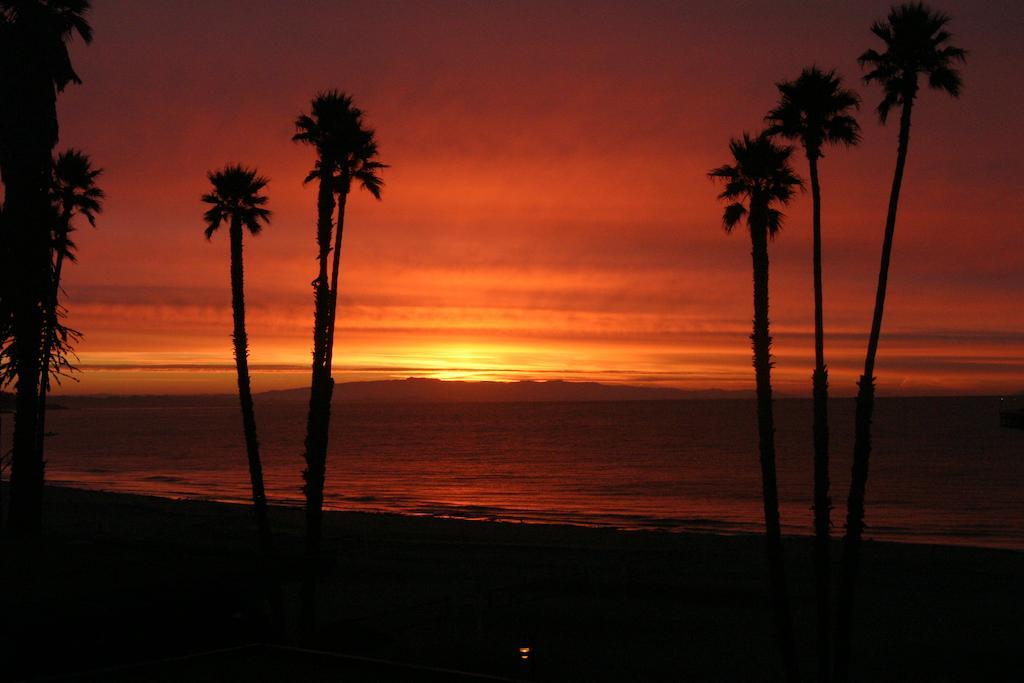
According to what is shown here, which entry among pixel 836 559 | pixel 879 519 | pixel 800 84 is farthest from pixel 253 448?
pixel 879 519

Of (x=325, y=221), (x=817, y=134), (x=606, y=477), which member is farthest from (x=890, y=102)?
(x=606, y=477)

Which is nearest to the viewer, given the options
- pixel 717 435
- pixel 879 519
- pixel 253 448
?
pixel 253 448

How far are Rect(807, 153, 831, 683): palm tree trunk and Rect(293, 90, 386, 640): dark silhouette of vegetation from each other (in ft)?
38.2

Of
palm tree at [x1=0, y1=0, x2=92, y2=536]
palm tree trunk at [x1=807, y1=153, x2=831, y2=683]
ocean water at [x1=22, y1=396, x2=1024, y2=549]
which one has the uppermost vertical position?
palm tree at [x1=0, y1=0, x2=92, y2=536]

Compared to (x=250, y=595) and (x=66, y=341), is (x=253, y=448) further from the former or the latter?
(x=250, y=595)

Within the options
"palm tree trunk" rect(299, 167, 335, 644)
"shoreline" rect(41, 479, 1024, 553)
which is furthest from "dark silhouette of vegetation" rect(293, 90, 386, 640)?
"shoreline" rect(41, 479, 1024, 553)

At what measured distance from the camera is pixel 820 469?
1967cm

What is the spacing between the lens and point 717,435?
16938 centimetres

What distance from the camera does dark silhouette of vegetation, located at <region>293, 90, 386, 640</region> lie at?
2444 cm

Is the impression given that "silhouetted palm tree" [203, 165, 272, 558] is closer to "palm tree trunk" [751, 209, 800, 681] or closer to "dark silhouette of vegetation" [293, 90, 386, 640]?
"dark silhouette of vegetation" [293, 90, 386, 640]

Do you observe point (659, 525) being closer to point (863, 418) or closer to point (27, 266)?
point (863, 418)

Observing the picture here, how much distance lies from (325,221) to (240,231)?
415 cm

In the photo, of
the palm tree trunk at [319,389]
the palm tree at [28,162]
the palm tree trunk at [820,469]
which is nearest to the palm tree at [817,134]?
the palm tree trunk at [820,469]

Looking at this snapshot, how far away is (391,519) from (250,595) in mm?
37372
